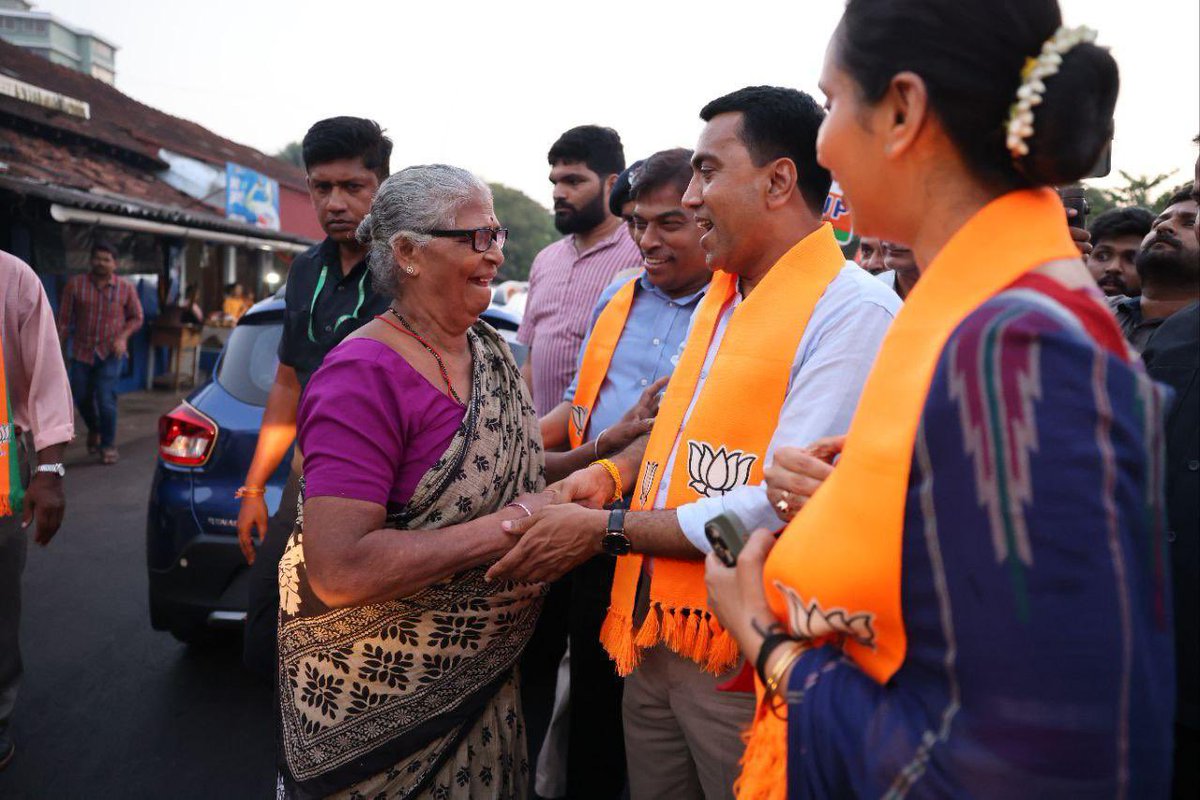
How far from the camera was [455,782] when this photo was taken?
6.81ft

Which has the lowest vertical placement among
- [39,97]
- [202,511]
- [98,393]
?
[98,393]

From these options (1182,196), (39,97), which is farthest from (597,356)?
(39,97)

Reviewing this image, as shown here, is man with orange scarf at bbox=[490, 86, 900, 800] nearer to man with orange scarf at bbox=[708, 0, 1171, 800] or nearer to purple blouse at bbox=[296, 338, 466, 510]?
purple blouse at bbox=[296, 338, 466, 510]

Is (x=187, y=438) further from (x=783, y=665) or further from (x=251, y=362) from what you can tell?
(x=783, y=665)

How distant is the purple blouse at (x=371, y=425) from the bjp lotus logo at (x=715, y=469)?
1.81 feet

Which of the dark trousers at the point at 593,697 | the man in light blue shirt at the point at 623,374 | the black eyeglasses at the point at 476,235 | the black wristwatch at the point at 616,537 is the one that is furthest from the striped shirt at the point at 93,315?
the black wristwatch at the point at 616,537

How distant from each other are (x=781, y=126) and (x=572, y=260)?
2.30m

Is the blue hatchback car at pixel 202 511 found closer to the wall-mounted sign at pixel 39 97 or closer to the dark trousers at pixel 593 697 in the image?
the dark trousers at pixel 593 697

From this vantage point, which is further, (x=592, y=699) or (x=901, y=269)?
(x=901, y=269)

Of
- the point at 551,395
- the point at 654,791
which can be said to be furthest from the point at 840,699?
the point at 551,395

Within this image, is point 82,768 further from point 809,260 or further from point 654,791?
point 809,260

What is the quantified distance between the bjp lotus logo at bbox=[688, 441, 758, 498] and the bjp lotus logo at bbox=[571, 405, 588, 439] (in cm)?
111

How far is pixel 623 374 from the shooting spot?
298 cm

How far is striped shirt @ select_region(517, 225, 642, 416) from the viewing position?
3928mm
